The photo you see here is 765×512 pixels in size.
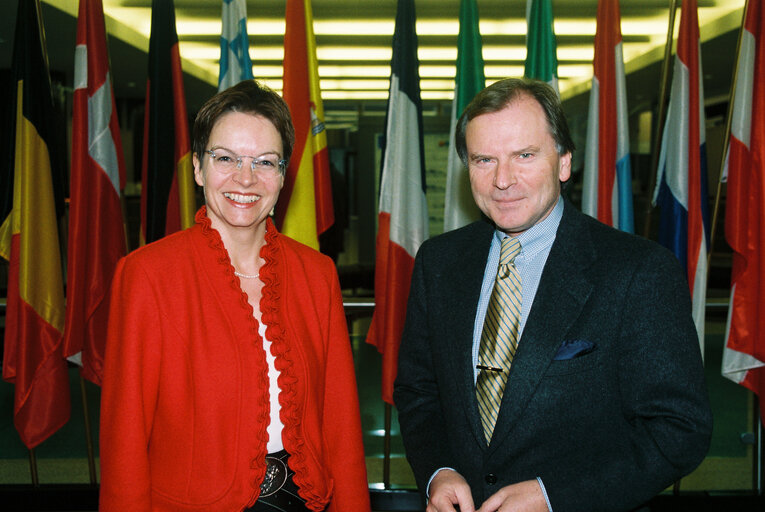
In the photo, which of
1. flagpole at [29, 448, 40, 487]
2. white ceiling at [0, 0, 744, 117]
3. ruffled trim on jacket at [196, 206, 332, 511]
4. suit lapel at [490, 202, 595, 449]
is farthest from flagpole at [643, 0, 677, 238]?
white ceiling at [0, 0, 744, 117]

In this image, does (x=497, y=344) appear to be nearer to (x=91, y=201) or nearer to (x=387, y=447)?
(x=387, y=447)

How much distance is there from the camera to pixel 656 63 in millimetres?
8820

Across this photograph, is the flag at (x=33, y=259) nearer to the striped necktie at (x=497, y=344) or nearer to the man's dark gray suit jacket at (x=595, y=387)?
the man's dark gray suit jacket at (x=595, y=387)

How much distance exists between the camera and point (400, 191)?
3172 mm

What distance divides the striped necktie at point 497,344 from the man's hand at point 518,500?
128mm

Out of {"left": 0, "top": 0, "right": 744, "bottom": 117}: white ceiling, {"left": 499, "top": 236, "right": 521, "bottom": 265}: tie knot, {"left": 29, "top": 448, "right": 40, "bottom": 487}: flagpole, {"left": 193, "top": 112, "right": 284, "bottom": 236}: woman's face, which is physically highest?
{"left": 0, "top": 0, "right": 744, "bottom": 117}: white ceiling

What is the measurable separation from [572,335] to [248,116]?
35.4 inches

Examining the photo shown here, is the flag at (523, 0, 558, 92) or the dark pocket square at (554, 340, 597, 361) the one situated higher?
the flag at (523, 0, 558, 92)

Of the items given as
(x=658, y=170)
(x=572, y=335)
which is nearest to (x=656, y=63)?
(x=658, y=170)

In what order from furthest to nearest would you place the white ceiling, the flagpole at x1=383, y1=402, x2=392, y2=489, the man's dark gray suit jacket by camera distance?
the white ceiling → the flagpole at x1=383, y1=402, x2=392, y2=489 → the man's dark gray suit jacket

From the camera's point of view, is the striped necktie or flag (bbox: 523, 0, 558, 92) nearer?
the striped necktie

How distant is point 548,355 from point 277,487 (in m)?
0.70

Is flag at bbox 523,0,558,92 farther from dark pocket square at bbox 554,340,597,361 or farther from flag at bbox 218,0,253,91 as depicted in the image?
dark pocket square at bbox 554,340,597,361

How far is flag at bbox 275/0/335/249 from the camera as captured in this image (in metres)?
3.04
